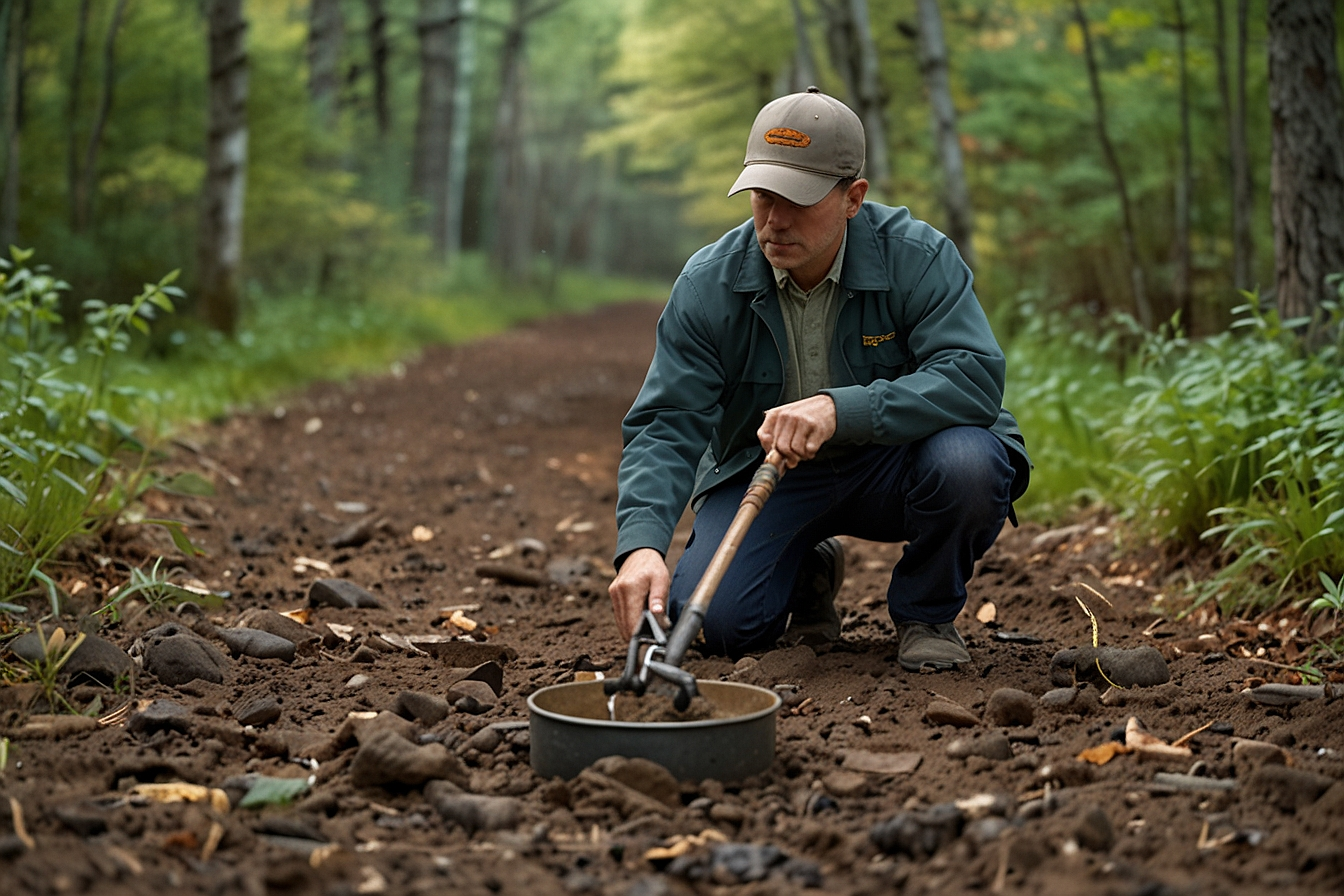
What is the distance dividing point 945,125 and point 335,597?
703cm

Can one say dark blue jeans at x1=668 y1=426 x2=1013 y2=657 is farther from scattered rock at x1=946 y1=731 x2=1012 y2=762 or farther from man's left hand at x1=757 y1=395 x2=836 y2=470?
scattered rock at x1=946 y1=731 x2=1012 y2=762


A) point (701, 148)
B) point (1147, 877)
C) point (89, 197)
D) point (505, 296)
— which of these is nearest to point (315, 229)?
point (89, 197)

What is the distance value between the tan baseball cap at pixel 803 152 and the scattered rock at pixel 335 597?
194 centimetres

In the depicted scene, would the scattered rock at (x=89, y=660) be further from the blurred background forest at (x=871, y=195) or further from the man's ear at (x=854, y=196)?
the man's ear at (x=854, y=196)

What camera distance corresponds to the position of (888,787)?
236 cm

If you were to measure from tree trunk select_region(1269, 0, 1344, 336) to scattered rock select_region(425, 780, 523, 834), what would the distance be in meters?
3.92

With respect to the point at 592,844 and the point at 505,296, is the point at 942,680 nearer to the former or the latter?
the point at 592,844

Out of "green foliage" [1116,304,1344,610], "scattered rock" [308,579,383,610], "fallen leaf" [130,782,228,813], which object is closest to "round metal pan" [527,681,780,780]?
"fallen leaf" [130,782,228,813]

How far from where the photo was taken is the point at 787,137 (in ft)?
9.75

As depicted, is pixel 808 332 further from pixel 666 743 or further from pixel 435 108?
pixel 435 108

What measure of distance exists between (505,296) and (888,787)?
22305 mm

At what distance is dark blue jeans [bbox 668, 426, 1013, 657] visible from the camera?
10.3 ft

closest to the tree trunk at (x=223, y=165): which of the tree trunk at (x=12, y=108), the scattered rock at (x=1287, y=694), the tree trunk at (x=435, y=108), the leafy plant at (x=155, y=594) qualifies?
the tree trunk at (x=12, y=108)

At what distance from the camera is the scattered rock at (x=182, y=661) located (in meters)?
3.03
